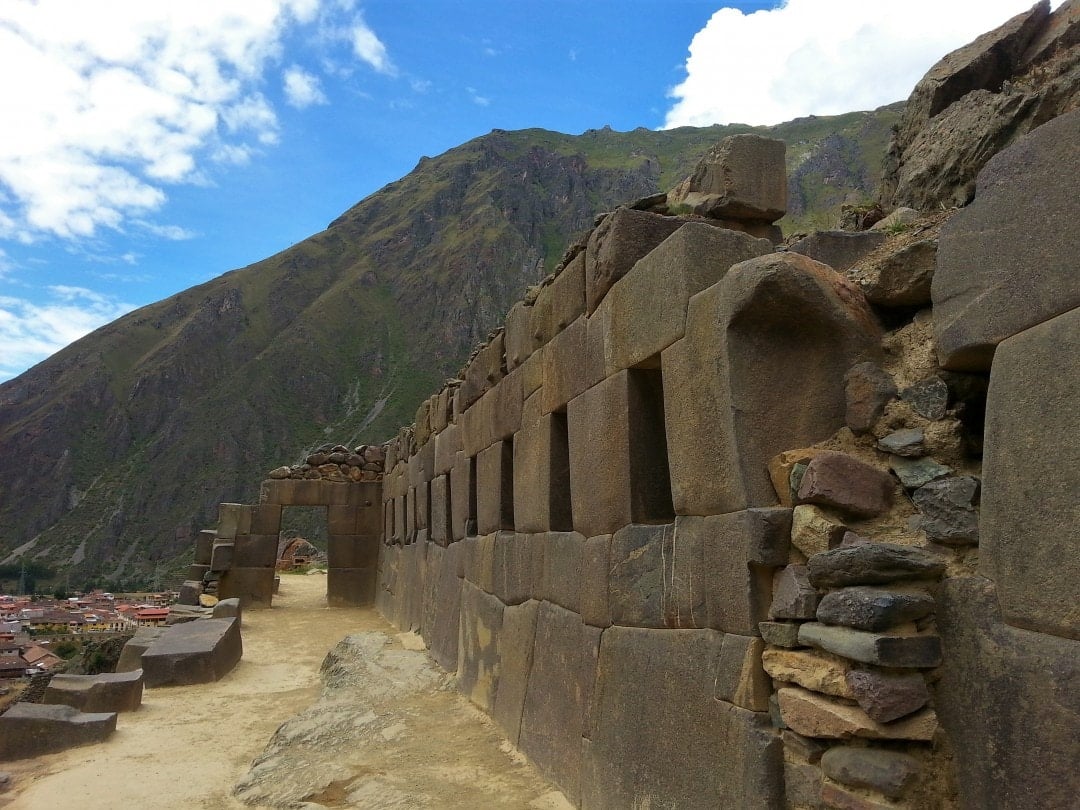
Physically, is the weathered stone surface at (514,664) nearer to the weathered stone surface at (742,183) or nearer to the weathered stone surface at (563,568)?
the weathered stone surface at (563,568)

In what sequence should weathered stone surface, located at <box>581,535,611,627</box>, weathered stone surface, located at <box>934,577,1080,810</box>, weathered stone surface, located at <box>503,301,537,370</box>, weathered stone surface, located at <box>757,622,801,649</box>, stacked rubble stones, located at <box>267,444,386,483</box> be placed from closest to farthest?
weathered stone surface, located at <box>934,577,1080,810</box>
weathered stone surface, located at <box>757,622,801,649</box>
weathered stone surface, located at <box>581,535,611,627</box>
weathered stone surface, located at <box>503,301,537,370</box>
stacked rubble stones, located at <box>267,444,386,483</box>

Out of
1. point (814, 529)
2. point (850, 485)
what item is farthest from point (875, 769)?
point (850, 485)

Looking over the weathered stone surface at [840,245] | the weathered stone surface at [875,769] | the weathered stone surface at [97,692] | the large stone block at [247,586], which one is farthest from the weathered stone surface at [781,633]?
the large stone block at [247,586]

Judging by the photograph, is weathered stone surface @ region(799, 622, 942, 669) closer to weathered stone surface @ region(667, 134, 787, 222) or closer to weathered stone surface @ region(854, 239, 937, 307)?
weathered stone surface @ region(854, 239, 937, 307)

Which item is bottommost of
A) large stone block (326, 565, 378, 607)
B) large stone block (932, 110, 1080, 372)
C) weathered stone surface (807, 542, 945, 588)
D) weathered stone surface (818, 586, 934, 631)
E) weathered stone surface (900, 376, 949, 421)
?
large stone block (326, 565, 378, 607)

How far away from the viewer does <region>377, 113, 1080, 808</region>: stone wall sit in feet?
6.78

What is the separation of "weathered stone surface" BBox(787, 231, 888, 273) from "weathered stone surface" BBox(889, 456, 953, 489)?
49.4 inches

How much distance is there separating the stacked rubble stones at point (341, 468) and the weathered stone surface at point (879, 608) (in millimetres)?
14774

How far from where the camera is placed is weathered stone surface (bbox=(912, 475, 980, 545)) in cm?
232

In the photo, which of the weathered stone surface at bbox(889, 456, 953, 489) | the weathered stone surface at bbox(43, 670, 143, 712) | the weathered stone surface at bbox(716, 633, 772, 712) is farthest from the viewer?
the weathered stone surface at bbox(43, 670, 143, 712)

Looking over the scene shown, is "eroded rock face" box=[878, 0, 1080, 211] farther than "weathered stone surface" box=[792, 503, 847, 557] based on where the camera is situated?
Yes

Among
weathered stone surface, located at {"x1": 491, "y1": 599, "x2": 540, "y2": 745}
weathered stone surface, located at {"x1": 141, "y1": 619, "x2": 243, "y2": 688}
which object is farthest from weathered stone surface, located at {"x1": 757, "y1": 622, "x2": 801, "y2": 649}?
weathered stone surface, located at {"x1": 141, "y1": 619, "x2": 243, "y2": 688}

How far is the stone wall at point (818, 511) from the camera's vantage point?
6.78 feet

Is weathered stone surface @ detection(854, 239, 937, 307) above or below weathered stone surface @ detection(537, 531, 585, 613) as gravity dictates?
above
